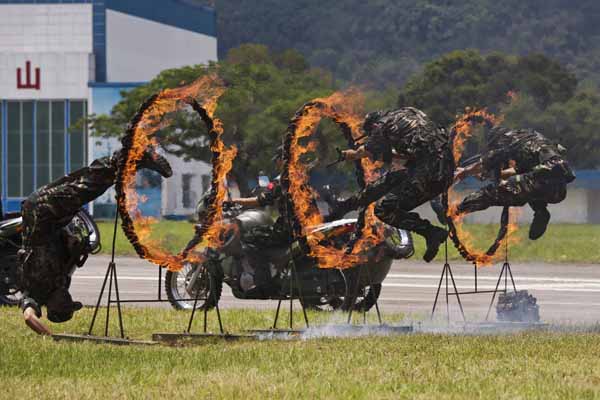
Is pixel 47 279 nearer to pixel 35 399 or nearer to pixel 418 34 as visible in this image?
pixel 35 399

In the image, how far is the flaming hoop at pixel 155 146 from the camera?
45.7 feet

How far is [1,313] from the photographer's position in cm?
1795

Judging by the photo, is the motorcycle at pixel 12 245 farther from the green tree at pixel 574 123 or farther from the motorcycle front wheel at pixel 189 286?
the green tree at pixel 574 123

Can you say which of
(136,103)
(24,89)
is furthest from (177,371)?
(24,89)

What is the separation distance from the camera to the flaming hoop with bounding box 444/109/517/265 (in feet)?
54.5

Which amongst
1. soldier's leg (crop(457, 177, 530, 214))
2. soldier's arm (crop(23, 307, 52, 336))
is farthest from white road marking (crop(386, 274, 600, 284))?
soldier's arm (crop(23, 307, 52, 336))

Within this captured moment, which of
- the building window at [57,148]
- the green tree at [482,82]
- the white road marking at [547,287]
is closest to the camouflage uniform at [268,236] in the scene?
the white road marking at [547,287]

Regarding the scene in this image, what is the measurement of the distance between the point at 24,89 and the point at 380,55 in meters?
49.1

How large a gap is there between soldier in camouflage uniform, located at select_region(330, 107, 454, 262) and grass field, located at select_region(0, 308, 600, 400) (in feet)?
4.94

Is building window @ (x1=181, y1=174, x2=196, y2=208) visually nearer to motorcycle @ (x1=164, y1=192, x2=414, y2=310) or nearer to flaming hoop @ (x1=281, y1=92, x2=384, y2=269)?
motorcycle @ (x1=164, y1=192, x2=414, y2=310)

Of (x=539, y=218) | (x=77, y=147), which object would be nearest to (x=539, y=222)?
(x=539, y=218)

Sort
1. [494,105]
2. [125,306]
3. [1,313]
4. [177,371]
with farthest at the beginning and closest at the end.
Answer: [494,105], [125,306], [1,313], [177,371]

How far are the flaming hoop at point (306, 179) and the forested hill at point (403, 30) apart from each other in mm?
102822

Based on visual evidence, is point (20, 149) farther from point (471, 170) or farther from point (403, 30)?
point (471, 170)
